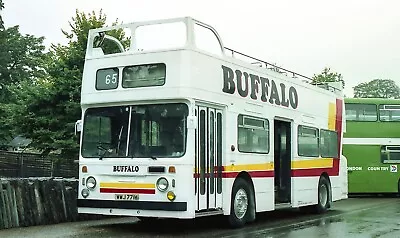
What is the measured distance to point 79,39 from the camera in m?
25.2

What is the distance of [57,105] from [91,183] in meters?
12.6

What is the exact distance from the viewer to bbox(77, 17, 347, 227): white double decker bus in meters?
11.5

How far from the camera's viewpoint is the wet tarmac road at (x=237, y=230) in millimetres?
11922

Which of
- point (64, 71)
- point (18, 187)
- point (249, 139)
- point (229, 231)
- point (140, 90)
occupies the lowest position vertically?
point (229, 231)

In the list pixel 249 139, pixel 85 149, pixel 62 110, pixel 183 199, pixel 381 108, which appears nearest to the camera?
pixel 183 199

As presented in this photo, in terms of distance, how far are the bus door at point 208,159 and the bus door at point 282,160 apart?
3.04 metres

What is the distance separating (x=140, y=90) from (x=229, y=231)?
Result: 10.9 ft

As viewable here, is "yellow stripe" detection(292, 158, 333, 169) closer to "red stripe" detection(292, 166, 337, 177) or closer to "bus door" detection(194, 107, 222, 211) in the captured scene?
"red stripe" detection(292, 166, 337, 177)

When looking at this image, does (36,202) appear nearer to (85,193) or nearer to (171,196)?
(85,193)

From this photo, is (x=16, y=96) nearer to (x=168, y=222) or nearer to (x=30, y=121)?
(x=30, y=121)

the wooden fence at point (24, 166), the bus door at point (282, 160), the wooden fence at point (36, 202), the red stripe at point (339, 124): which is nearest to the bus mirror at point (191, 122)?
the wooden fence at point (36, 202)

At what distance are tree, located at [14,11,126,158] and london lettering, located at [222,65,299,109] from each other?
9972mm

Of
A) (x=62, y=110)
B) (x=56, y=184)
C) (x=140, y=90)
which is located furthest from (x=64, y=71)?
(x=140, y=90)

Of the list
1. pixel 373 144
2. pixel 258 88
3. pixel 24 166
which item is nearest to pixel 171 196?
pixel 258 88
